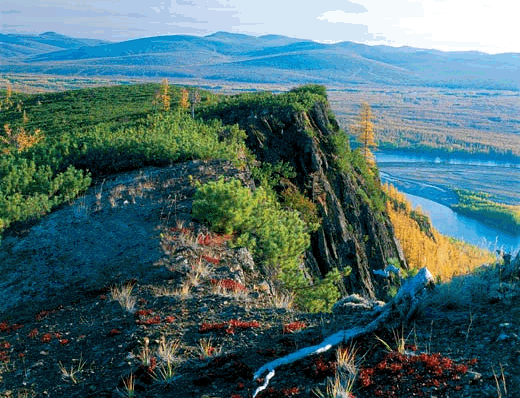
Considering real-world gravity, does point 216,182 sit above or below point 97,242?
above

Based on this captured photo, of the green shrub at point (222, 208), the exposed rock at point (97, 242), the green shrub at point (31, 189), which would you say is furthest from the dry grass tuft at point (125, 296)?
the green shrub at point (31, 189)

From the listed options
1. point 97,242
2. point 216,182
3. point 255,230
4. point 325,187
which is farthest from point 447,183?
point 97,242

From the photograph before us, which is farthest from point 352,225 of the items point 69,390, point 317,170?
point 69,390

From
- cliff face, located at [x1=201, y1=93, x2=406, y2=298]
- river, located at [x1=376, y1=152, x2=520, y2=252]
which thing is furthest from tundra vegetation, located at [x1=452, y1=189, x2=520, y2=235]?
cliff face, located at [x1=201, y1=93, x2=406, y2=298]

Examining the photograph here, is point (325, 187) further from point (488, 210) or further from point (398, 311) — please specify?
point (488, 210)

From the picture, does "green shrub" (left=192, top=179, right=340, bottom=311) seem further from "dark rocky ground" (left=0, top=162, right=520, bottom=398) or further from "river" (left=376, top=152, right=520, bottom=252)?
"river" (left=376, top=152, right=520, bottom=252)

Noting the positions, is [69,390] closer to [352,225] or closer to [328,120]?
[352,225]
